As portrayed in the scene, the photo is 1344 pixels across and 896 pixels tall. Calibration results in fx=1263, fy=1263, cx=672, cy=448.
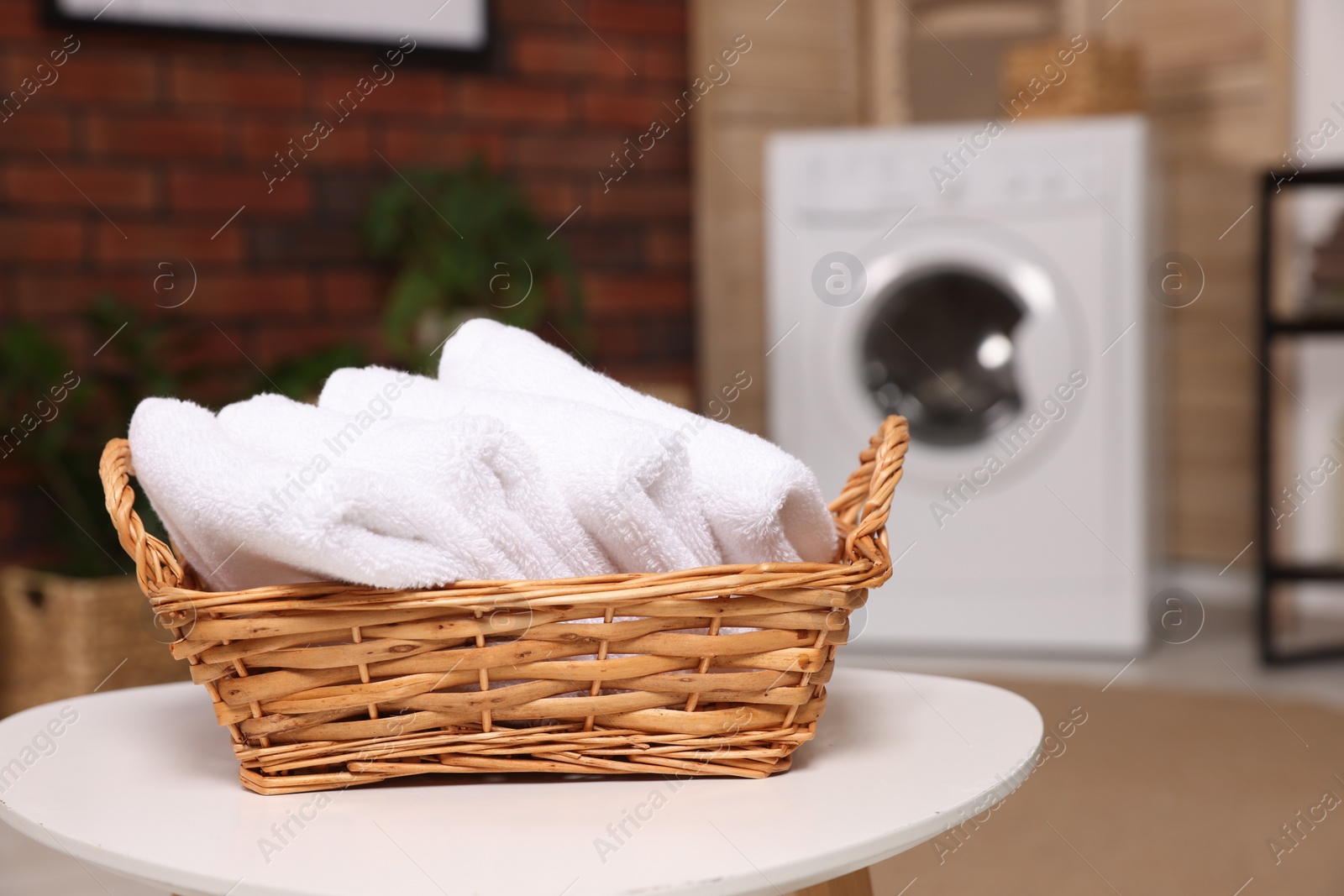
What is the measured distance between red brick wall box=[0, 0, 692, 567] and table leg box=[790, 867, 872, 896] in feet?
5.51

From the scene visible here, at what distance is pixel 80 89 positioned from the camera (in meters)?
2.22

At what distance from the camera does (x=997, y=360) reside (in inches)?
89.0

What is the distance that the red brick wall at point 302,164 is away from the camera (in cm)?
221

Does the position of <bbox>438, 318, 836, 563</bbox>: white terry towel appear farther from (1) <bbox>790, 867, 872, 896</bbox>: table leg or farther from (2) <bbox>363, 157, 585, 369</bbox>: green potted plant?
(2) <bbox>363, 157, 585, 369</bbox>: green potted plant

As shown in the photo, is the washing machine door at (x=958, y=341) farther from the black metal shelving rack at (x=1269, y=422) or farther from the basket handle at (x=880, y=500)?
the basket handle at (x=880, y=500)

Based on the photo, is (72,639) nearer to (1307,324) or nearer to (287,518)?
(287,518)

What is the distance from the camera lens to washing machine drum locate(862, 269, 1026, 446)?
227 centimetres

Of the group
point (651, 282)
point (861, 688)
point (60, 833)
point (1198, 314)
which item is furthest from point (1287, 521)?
point (60, 833)

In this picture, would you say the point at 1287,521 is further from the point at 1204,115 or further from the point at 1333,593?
the point at 1204,115

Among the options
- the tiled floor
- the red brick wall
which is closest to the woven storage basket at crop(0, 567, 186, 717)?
the red brick wall

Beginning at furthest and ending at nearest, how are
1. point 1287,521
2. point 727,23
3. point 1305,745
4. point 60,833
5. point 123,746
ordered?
point 727,23, point 1287,521, point 1305,745, point 123,746, point 60,833

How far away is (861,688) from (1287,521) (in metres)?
2.12

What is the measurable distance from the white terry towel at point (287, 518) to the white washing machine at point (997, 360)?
1765mm

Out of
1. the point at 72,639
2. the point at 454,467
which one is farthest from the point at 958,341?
the point at 454,467
